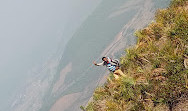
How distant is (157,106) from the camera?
707cm

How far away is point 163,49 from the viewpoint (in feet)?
27.1

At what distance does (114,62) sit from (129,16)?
153m

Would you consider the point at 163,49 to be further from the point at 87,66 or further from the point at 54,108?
the point at 87,66

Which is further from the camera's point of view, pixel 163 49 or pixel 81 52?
pixel 81 52

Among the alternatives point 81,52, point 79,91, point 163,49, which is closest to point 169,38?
point 163,49

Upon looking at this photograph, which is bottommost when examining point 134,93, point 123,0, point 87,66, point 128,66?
point 134,93

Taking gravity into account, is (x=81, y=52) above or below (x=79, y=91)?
above

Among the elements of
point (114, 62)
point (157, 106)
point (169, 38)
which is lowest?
point (157, 106)

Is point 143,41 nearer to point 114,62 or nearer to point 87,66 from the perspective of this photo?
point 114,62

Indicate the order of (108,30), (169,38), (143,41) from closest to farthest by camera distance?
(169,38) → (143,41) → (108,30)

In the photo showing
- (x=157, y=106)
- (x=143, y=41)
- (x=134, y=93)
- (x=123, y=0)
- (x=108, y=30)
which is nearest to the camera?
(x=157, y=106)

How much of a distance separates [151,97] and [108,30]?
17380 centimetres

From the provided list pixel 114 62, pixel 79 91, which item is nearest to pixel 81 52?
pixel 79 91

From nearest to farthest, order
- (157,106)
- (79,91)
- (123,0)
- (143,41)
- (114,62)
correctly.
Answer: (157,106) < (143,41) < (114,62) < (79,91) < (123,0)
